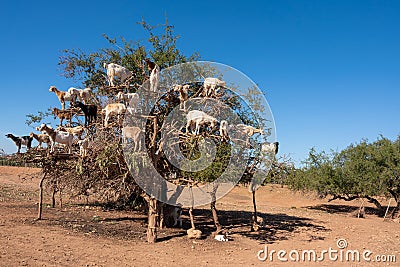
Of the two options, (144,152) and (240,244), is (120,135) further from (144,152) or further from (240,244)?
(240,244)

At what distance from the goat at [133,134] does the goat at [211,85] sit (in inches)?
102

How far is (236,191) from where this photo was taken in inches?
1745

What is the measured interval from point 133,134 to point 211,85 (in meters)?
2.99

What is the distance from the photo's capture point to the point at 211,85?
466 inches

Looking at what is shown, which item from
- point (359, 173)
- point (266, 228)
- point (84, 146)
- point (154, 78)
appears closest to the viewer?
point (154, 78)

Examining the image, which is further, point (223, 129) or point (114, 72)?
point (114, 72)

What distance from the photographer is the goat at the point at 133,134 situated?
10.7 meters

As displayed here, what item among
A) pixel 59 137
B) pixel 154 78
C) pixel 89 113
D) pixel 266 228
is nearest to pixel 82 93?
pixel 89 113

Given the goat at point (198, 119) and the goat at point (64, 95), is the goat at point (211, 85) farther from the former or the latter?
the goat at point (64, 95)

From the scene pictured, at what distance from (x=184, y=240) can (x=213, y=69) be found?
20.7ft

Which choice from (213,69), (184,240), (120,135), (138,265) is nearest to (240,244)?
(184,240)

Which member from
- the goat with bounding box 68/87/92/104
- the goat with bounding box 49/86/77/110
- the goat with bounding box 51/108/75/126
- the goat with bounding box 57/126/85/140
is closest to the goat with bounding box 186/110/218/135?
the goat with bounding box 57/126/85/140

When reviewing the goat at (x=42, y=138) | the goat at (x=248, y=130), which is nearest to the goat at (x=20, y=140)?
the goat at (x=42, y=138)

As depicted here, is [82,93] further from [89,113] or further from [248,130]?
[248,130]
